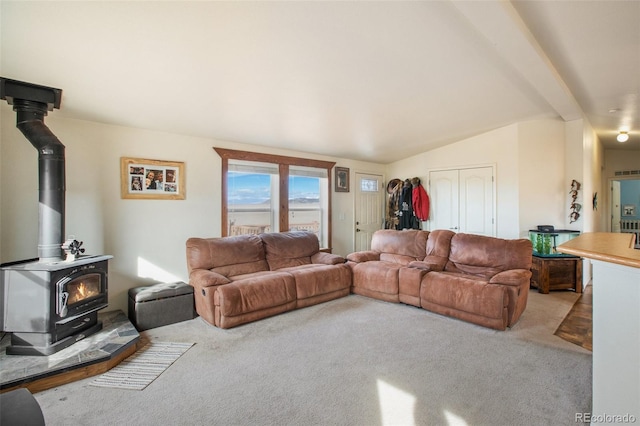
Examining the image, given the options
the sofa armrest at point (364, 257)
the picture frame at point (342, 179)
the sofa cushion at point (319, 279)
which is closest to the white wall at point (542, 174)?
the sofa armrest at point (364, 257)

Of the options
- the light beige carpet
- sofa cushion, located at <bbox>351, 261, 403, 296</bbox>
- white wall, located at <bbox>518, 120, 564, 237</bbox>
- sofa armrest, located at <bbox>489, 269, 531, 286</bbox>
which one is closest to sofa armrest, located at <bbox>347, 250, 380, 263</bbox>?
sofa cushion, located at <bbox>351, 261, 403, 296</bbox>

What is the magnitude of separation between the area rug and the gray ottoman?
0.44 metres

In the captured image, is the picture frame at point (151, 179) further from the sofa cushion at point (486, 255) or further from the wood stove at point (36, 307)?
the sofa cushion at point (486, 255)

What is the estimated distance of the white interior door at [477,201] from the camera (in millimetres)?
5234

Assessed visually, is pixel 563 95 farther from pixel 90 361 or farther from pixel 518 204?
pixel 90 361

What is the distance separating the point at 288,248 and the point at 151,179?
1975 millimetres

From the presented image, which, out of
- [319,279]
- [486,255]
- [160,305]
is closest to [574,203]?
[486,255]

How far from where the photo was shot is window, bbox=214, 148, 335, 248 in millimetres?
4492

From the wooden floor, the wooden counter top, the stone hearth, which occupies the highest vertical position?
the wooden counter top

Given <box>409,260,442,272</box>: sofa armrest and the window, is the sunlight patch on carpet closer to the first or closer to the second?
<box>409,260,442,272</box>: sofa armrest

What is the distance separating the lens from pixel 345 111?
3.72m

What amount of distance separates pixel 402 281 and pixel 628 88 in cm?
324

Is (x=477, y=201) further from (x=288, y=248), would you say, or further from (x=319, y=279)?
(x=288, y=248)

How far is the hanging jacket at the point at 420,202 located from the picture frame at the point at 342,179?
139cm
